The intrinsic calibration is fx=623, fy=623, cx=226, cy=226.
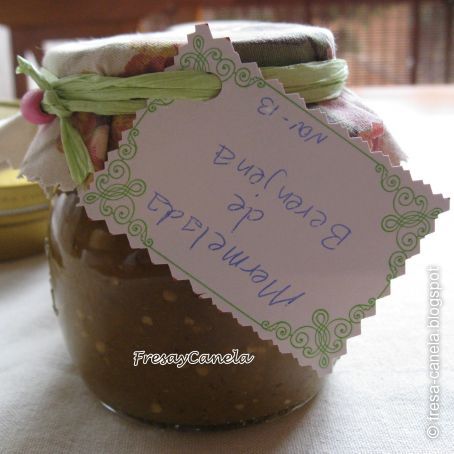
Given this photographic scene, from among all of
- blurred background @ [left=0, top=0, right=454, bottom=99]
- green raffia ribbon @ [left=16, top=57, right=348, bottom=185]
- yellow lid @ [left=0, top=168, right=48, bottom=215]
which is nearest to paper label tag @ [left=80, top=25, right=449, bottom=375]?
green raffia ribbon @ [left=16, top=57, right=348, bottom=185]

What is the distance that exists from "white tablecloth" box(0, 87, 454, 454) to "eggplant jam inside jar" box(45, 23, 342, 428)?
17 mm

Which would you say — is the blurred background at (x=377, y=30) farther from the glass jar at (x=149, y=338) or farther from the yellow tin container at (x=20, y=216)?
the glass jar at (x=149, y=338)

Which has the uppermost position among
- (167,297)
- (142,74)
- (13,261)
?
(142,74)

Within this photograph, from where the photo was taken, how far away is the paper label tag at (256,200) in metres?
0.41

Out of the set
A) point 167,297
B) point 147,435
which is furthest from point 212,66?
point 147,435

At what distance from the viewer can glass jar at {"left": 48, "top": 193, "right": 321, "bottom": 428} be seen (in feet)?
1.46

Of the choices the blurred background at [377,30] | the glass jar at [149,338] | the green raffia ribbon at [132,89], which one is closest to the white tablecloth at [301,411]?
the glass jar at [149,338]

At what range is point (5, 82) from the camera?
1966 millimetres

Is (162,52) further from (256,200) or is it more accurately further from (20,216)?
(20,216)

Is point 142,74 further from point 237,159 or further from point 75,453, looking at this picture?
point 75,453

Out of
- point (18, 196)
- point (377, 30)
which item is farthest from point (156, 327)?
point (377, 30)

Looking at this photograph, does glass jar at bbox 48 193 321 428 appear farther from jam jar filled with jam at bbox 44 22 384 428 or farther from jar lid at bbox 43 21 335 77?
jar lid at bbox 43 21 335 77

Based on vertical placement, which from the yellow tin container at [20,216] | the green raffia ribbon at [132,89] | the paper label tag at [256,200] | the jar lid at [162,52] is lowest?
the yellow tin container at [20,216]

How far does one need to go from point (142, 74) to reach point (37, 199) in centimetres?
44
